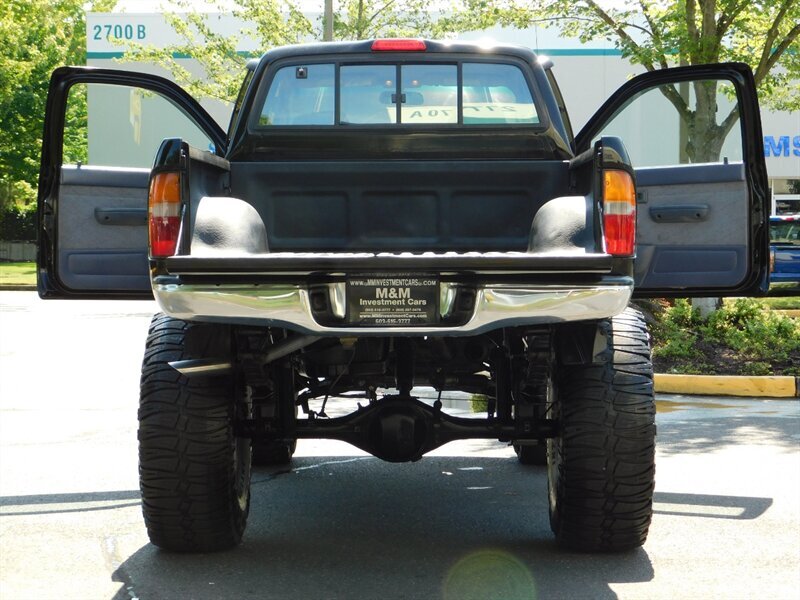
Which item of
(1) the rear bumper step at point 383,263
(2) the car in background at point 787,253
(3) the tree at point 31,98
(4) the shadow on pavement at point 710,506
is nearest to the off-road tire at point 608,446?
(1) the rear bumper step at point 383,263

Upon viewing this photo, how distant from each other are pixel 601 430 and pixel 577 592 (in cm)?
65

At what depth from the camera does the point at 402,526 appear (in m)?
5.97

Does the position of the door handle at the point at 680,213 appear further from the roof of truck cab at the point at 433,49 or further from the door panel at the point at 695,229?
the roof of truck cab at the point at 433,49

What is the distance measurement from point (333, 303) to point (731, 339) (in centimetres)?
912

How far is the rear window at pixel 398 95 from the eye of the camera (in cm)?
648

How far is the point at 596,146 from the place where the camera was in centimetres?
477

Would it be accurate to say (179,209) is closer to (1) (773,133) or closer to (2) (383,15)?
(2) (383,15)

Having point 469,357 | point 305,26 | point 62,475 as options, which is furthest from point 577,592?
point 305,26

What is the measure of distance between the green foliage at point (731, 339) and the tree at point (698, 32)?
8.42 feet

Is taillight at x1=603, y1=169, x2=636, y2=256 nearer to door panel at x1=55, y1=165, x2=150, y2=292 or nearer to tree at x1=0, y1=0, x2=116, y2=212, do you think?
door panel at x1=55, y1=165, x2=150, y2=292

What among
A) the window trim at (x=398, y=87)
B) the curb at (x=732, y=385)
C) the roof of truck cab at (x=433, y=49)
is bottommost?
the curb at (x=732, y=385)

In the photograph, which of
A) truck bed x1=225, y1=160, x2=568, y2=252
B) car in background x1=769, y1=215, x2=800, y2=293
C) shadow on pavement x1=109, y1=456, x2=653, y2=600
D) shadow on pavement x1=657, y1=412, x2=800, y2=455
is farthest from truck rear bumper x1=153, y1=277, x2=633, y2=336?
car in background x1=769, y1=215, x2=800, y2=293

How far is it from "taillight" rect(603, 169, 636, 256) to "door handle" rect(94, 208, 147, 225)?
236cm

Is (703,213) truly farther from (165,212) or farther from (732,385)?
(732,385)
